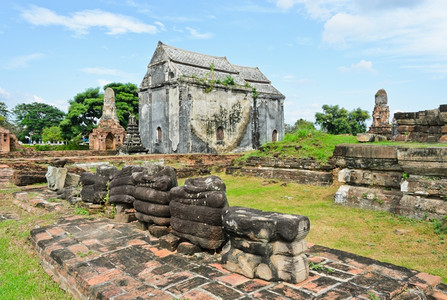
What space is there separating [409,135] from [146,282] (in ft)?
24.9

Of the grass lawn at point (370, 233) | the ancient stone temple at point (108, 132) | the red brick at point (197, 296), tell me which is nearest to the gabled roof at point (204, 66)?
the ancient stone temple at point (108, 132)

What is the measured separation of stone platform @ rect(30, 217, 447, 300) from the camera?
278cm

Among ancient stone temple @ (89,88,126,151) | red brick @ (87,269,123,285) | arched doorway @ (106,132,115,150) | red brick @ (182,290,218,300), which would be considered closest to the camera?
red brick @ (182,290,218,300)

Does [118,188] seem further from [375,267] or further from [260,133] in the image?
[260,133]

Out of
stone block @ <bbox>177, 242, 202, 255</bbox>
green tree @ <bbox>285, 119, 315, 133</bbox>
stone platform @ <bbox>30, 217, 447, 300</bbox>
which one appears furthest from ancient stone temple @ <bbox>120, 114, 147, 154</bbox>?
stone block @ <bbox>177, 242, 202, 255</bbox>

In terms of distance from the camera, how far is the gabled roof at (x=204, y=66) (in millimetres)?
20531

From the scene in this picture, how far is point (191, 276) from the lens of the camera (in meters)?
3.18

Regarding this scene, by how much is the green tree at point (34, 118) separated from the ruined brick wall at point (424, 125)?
175 ft

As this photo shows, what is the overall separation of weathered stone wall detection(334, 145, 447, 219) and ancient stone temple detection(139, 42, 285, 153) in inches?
541

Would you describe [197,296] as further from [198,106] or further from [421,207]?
[198,106]

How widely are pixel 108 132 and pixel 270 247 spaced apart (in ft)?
80.2

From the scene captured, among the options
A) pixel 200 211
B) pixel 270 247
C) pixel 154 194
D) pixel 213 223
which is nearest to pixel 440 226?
pixel 270 247

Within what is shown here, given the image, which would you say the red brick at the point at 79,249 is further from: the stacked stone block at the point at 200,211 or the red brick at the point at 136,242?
the stacked stone block at the point at 200,211

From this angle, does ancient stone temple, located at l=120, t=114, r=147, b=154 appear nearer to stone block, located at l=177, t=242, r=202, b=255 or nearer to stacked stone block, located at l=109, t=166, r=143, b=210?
stacked stone block, located at l=109, t=166, r=143, b=210
